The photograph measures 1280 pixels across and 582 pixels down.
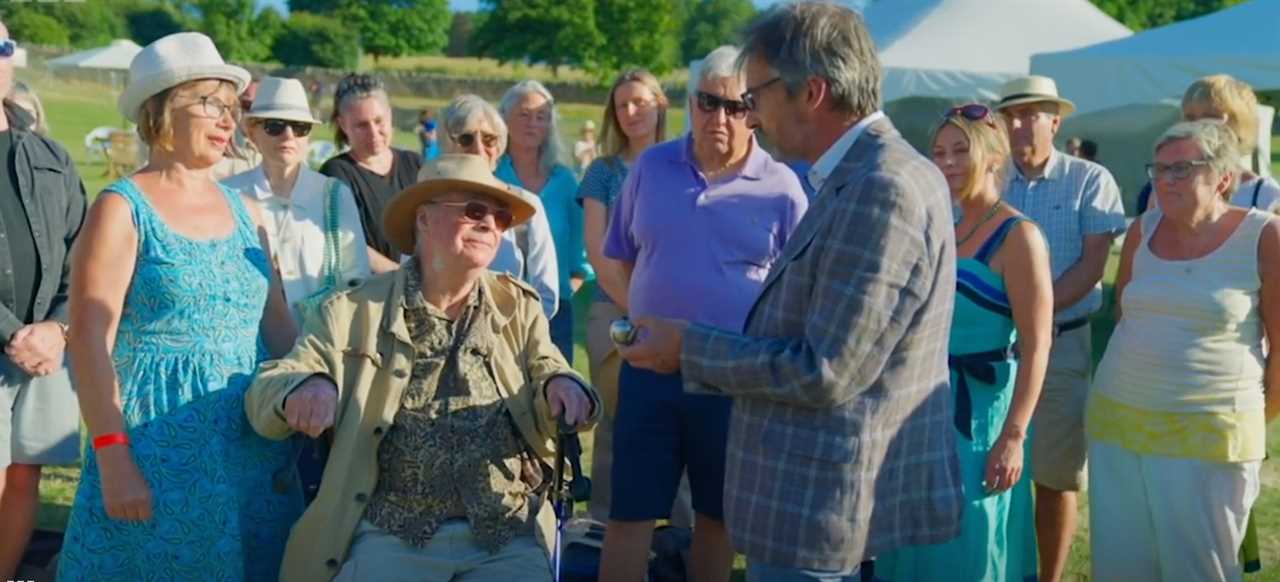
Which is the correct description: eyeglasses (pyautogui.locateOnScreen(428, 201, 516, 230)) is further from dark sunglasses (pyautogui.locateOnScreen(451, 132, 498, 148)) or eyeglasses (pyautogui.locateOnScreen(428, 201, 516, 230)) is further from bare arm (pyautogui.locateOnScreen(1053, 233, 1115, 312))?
bare arm (pyautogui.locateOnScreen(1053, 233, 1115, 312))

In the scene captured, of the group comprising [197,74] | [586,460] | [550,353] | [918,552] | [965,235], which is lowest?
[586,460]

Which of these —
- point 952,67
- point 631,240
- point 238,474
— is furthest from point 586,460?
point 952,67

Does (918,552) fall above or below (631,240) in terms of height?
below

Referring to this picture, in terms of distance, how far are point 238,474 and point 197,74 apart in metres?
0.97

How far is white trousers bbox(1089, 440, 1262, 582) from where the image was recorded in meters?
3.92

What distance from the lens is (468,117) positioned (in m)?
5.05

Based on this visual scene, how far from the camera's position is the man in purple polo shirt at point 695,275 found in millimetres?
3953

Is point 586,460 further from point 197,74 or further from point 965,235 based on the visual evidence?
point 197,74

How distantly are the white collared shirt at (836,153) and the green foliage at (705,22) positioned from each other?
10729 cm

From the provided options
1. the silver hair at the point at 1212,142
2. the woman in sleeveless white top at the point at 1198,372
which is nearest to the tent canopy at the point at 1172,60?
the silver hair at the point at 1212,142

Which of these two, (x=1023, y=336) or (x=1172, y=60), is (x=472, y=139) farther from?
(x=1172, y=60)

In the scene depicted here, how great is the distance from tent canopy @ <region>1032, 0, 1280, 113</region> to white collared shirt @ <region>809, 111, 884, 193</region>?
9.85 m

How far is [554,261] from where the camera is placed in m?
4.95

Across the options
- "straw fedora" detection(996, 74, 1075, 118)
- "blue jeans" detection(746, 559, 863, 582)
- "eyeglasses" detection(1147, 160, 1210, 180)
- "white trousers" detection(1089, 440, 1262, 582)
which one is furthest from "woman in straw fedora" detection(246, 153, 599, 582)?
"straw fedora" detection(996, 74, 1075, 118)
